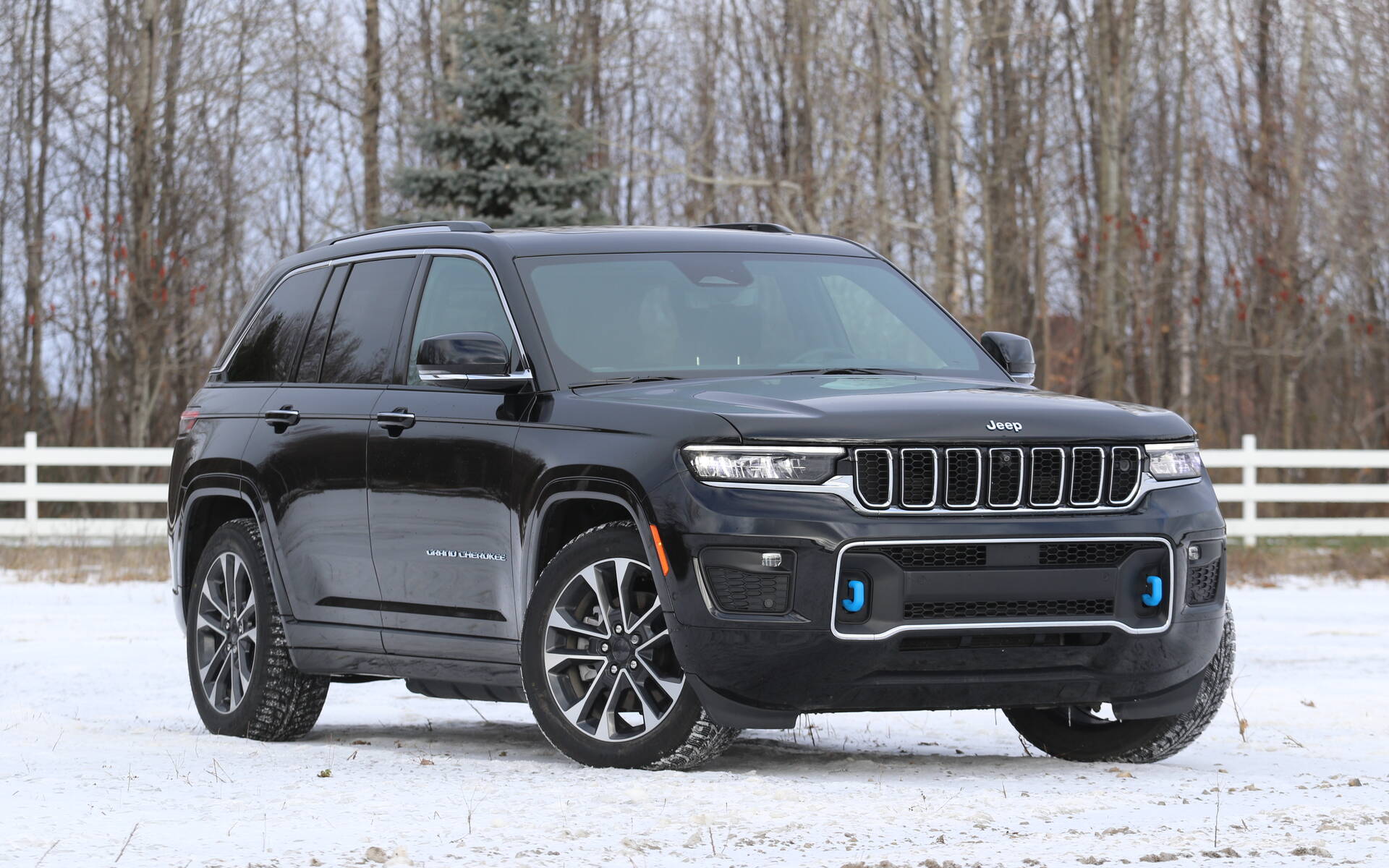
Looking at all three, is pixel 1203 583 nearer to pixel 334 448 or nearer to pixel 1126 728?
pixel 1126 728

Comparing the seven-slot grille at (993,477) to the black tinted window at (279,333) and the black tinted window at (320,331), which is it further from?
the black tinted window at (279,333)

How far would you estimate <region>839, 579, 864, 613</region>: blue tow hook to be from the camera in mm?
6258

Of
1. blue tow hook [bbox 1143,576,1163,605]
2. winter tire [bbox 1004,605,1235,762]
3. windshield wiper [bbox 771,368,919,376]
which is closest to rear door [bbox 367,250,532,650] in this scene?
windshield wiper [bbox 771,368,919,376]

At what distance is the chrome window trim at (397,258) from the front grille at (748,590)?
136 cm

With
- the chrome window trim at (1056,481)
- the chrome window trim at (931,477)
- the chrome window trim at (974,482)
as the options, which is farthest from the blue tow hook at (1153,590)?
the chrome window trim at (931,477)

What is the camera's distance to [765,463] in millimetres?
6297

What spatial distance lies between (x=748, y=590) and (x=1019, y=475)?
2.98 feet

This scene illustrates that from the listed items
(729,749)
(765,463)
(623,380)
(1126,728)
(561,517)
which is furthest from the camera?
(729,749)

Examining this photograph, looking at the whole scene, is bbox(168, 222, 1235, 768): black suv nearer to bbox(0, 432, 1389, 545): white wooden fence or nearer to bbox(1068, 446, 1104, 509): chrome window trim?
bbox(1068, 446, 1104, 509): chrome window trim

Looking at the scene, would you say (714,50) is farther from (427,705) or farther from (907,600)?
(907,600)

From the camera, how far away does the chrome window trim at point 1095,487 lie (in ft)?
21.5

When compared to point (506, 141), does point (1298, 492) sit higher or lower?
lower

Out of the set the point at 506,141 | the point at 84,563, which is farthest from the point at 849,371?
the point at 506,141

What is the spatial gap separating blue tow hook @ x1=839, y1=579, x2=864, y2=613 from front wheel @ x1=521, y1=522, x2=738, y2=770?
22.6 inches
